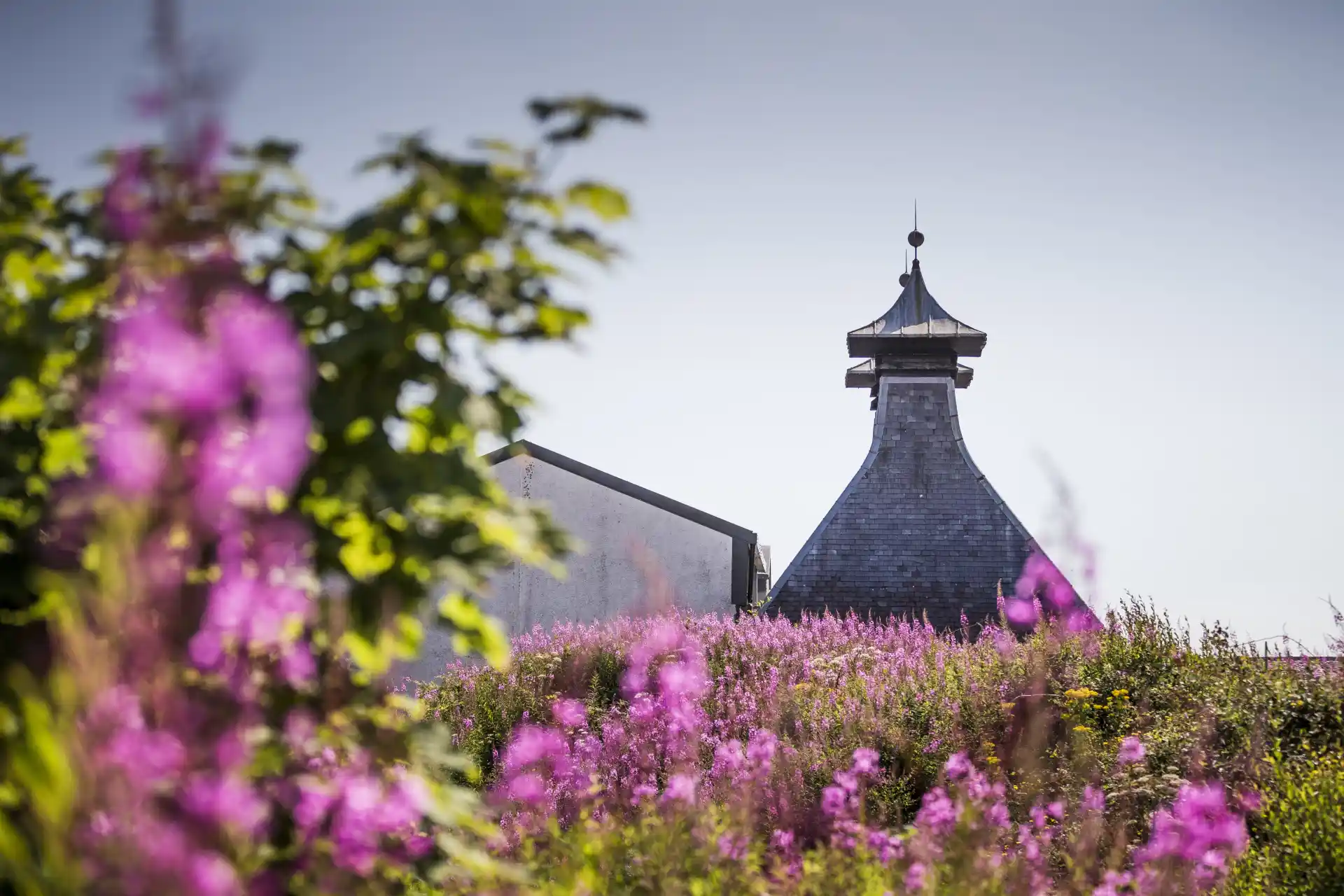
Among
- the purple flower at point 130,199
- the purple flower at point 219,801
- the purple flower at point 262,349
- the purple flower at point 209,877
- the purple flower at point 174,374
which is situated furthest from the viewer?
the purple flower at point 130,199

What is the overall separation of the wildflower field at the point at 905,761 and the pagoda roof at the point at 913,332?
24.2 feet

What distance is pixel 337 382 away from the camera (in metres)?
2.02

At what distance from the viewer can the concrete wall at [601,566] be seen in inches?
708

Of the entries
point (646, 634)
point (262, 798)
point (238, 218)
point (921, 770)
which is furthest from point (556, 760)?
point (646, 634)

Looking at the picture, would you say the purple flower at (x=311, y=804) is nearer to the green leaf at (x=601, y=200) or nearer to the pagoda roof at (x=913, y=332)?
the green leaf at (x=601, y=200)

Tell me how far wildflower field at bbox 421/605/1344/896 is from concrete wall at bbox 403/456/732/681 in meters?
5.16

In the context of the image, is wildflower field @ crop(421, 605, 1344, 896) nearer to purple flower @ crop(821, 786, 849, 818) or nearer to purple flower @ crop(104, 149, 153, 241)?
purple flower @ crop(821, 786, 849, 818)

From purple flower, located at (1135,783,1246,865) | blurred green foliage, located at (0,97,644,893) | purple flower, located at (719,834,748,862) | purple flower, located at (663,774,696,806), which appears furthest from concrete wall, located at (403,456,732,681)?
blurred green foliage, located at (0,97,644,893)

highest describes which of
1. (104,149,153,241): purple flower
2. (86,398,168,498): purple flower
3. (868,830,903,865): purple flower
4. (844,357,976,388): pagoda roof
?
(844,357,976,388): pagoda roof

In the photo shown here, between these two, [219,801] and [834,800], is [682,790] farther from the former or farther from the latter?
[219,801]

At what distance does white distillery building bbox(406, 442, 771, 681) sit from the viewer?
18.0 metres

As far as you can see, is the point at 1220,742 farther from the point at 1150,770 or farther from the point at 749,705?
the point at 749,705

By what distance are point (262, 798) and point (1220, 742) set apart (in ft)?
22.2

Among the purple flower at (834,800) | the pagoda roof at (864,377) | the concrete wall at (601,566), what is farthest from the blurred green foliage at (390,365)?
the pagoda roof at (864,377)
